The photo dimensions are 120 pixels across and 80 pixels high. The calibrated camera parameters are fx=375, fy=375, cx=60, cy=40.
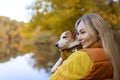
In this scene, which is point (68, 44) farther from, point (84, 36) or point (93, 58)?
point (93, 58)

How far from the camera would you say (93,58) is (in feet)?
7.91

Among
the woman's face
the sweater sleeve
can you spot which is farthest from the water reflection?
the sweater sleeve

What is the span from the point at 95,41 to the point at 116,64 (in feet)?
0.69

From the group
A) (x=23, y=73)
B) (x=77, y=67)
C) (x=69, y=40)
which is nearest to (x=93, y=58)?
(x=77, y=67)

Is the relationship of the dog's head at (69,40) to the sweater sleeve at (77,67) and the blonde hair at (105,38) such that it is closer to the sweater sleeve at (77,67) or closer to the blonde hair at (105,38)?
the blonde hair at (105,38)

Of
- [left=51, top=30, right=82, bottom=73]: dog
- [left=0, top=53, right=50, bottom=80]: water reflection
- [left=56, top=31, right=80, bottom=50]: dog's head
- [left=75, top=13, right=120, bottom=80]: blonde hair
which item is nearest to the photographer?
[left=75, top=13, right=120, bottom=80]: blonde hair

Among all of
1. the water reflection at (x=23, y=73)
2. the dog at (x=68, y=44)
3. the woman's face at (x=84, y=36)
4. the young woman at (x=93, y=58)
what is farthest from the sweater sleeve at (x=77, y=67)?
the water reflection at (x=23, y=73)

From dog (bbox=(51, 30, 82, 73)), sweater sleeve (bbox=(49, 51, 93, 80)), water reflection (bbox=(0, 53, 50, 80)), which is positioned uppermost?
water reflection (bbox=(0, 53, 50, 80))

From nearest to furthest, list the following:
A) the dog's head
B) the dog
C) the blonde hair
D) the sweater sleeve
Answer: the sweater sleeve, the blonde hair, the dog, the dog's head

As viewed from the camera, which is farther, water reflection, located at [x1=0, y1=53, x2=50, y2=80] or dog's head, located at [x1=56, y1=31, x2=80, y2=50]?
water reflection, located at [x1=0, y1=53, x2=50, y2=80]

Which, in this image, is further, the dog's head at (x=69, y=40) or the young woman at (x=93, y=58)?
the dog's head at (x=69, y=40)

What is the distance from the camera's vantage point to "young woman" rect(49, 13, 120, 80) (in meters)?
2.40

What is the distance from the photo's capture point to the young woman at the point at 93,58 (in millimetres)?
2404

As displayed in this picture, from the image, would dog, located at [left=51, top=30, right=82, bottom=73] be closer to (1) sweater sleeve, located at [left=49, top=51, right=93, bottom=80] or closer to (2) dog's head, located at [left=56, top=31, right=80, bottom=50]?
(2) dog's head, located at [left=56, top=31, right=80, bottom=50]
